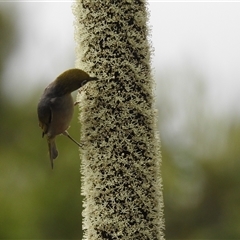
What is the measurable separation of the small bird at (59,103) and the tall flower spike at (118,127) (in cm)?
7

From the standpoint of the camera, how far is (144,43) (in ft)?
8.13

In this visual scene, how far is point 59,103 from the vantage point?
2.55 metres

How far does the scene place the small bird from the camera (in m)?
2.47

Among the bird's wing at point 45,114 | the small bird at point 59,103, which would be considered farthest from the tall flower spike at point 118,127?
the bird's wing at point 45,114

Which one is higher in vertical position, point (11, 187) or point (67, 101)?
point (67, 101)

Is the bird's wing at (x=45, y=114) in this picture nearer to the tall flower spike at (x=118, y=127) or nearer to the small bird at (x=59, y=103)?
the small bird at (x=59, y=103)

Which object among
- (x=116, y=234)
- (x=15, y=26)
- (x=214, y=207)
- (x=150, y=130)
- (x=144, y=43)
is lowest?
(x=214, y=207)

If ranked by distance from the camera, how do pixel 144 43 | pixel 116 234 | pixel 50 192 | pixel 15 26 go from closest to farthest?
pixel 116 234, pixel 144 43, pixel 50 192, pixel 15 26

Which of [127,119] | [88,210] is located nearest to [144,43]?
[127,119]

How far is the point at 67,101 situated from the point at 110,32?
358 millimetres

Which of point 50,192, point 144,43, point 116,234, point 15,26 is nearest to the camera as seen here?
point 116,234

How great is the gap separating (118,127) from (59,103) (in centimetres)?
34

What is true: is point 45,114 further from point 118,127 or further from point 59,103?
point 118,127

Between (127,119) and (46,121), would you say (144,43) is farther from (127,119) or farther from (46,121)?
(46,121)
